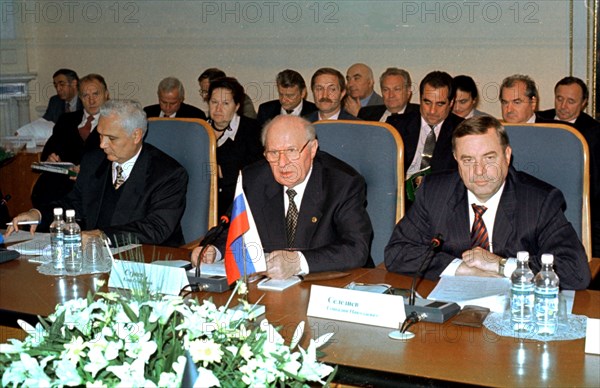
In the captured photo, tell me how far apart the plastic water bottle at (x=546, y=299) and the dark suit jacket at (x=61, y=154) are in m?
4.18

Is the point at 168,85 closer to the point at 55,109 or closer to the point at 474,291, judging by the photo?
the point at 55,109

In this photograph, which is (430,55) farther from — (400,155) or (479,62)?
(400,155)

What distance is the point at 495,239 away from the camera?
2.88 m

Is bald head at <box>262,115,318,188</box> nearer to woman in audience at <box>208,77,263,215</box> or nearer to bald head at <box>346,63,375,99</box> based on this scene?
woman in audience at <box>208,77,263,215</box>

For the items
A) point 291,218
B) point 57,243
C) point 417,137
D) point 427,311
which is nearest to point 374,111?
point 417,137

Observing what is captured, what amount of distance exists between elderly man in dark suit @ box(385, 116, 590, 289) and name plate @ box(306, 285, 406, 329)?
20.3 inches

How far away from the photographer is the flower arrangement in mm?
1175

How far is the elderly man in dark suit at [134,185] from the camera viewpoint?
11.7 ft

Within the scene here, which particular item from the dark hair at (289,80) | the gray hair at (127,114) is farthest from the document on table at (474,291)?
the dark hair at (289,80)

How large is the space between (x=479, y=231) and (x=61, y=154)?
387 cm

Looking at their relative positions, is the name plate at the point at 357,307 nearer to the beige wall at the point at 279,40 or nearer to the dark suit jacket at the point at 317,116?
the dark suit jacket at the point at 317,116

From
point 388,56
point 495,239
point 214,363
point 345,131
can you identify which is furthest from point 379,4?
point 214,363

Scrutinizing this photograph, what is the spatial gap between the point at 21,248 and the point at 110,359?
2.10m

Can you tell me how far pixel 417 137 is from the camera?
5.26 metres
